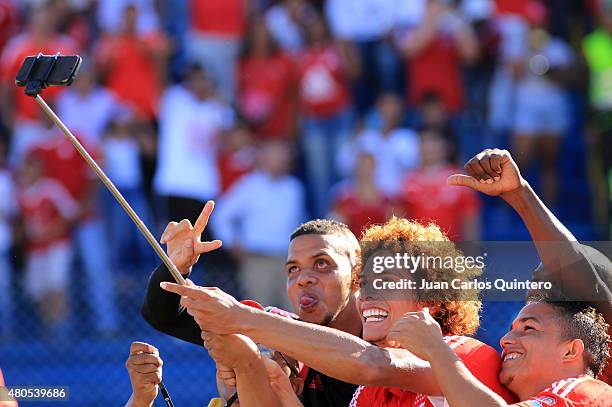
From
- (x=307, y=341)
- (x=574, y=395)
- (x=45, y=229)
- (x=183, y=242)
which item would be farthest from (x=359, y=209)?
(x=574, y=395)

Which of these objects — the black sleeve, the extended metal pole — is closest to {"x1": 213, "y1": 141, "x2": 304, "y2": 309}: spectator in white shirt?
the black sleeve

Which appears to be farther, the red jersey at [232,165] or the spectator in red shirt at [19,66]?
the spectator in red shirt at [19,66]

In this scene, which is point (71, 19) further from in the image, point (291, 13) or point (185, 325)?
point (185, 325)

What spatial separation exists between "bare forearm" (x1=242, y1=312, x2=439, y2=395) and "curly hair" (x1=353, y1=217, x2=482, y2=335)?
1.10 feet

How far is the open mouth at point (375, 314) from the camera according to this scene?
3910mm

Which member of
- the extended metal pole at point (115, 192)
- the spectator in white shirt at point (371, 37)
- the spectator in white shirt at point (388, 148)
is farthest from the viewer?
the spectator in white shirt at point (371, 37)

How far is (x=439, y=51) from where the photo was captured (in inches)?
368

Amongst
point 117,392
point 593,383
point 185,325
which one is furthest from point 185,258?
point 117,392

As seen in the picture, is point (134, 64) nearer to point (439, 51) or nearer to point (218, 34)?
point (218, 34)

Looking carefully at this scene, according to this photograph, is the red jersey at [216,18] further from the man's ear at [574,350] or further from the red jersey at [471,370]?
the man's ear at [574,350]

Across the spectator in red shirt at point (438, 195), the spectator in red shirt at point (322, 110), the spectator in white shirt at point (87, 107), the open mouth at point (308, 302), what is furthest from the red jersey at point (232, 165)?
the open mouth at point (308, 302)

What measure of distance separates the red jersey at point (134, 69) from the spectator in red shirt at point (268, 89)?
0.65 meters

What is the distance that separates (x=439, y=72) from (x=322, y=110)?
3.05ft

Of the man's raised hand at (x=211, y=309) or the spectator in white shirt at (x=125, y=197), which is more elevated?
the spectator in white shirt at (x=125, y=197)
